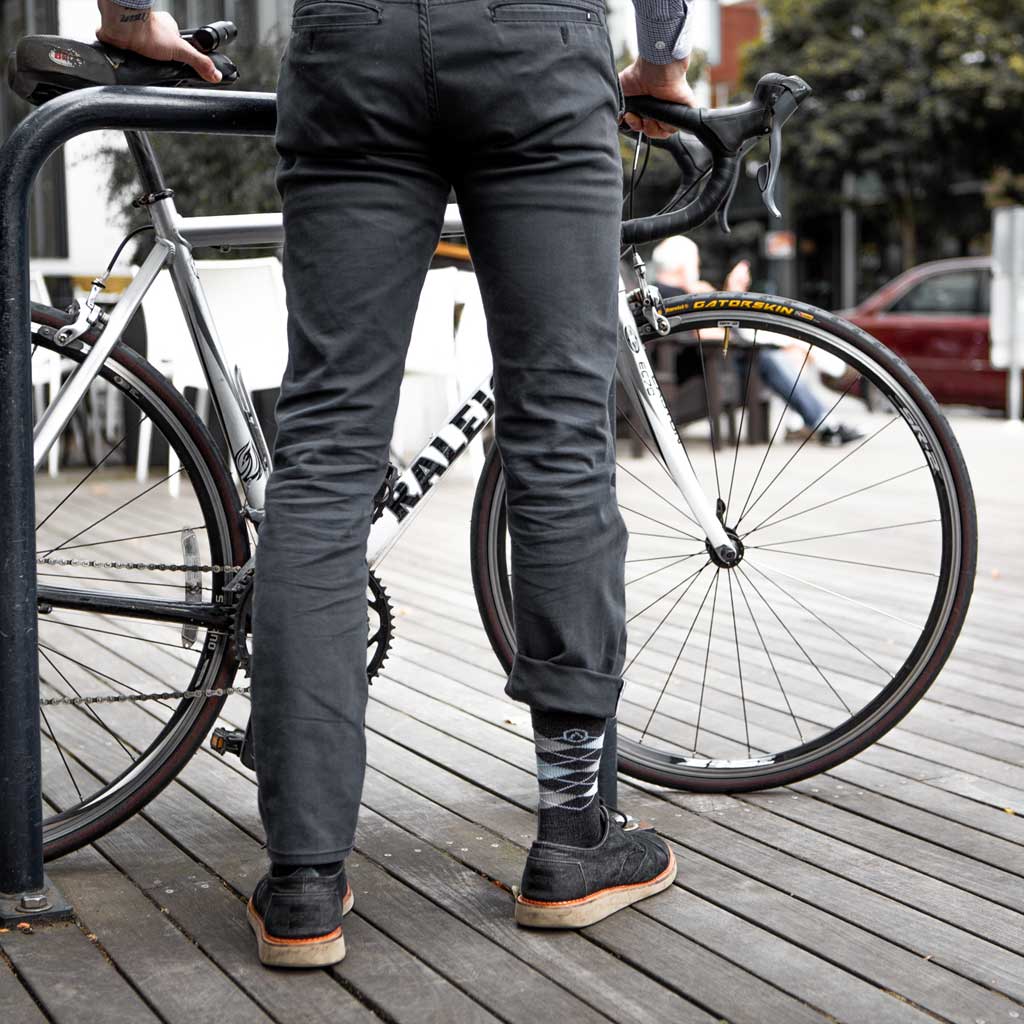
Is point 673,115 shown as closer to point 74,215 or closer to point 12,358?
point 12,358

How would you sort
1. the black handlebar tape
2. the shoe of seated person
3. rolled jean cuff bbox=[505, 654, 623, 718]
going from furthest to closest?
1. the shoe of seated person
2. the black handlebar tape
3. rolled jean cuff bbox=[505, 654, 623, 718]

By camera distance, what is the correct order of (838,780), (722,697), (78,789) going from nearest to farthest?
(78,789) → (838,780) → (722,697)

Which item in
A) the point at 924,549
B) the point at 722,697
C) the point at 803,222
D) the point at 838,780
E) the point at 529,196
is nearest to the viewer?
the point at 529,196

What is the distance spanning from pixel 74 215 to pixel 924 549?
5953 mm

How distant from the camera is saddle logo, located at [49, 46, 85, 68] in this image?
7.43ft

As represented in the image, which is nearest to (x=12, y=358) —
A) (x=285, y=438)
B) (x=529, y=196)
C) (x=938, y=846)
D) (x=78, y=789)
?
(x=285, y=438)

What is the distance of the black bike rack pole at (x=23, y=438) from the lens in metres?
2.12

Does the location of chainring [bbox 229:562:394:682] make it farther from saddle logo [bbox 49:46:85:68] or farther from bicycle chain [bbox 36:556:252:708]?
saddle logo [bbox 49:46:85:68]

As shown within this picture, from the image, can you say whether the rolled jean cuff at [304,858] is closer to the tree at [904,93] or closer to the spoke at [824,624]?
the spoke at [824,624]

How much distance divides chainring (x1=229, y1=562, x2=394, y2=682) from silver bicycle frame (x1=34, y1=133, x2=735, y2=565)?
0.07 metres

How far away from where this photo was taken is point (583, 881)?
2.23m

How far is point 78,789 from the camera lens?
280cm

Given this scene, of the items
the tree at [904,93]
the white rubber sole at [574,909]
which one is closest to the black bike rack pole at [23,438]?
the white rubber sole at [574,909]

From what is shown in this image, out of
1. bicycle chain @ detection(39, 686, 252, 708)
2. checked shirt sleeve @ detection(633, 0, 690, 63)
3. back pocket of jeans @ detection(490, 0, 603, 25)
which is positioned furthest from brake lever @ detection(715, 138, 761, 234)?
bicycle chain @ detection(39, 686, 252, 708)
